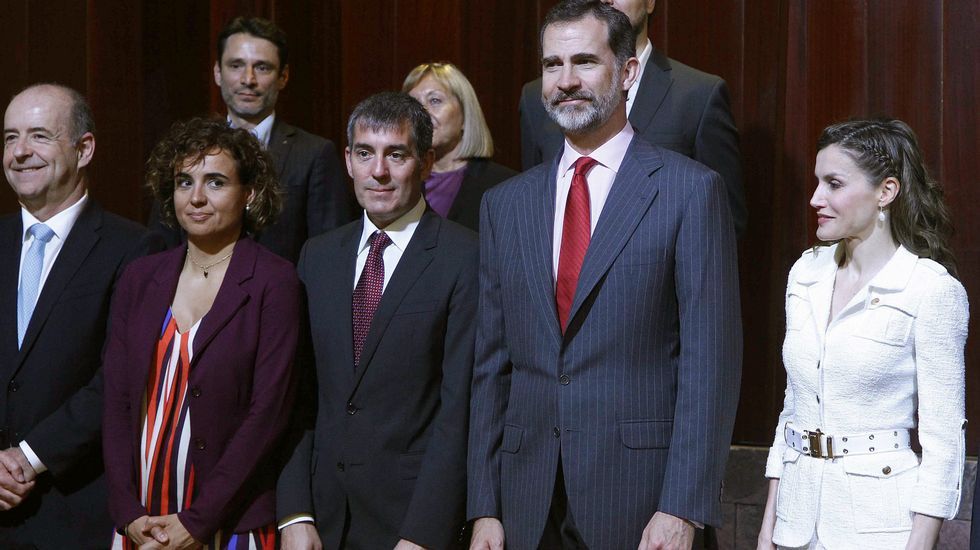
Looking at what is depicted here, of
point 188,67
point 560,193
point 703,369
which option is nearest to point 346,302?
point 560,193

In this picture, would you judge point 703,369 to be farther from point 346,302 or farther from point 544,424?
point 346,302

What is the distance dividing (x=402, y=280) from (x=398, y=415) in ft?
1.00

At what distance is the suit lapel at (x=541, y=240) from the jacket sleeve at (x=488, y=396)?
0.33ft

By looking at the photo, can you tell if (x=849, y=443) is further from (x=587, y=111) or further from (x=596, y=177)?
(x=587, y=111)

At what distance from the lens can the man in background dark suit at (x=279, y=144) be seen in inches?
149

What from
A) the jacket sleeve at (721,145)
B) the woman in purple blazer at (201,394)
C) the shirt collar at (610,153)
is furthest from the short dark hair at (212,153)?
the jacket sleeve at (721,145)

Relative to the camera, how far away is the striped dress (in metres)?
2.79

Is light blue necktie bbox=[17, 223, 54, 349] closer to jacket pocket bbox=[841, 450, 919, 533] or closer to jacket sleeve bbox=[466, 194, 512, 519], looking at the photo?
jacket sleeve bbox=[466, 194, 512, 519]

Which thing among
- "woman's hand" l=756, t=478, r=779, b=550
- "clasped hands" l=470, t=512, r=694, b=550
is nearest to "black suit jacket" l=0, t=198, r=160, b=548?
"clasped hands" l=470, t=512, r=694, b=550

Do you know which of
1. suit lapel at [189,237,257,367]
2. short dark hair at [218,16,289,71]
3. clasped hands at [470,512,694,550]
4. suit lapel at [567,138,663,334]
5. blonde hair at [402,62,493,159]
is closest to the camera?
clasped hands at [470,512,694,550]

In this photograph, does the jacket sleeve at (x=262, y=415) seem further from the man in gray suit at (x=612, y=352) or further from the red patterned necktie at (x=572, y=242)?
the red patterned necktie at (x=572, y=242)

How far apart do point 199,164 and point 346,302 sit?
1.65 feet

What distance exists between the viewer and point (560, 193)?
104 inches

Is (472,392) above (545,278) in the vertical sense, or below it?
below
